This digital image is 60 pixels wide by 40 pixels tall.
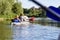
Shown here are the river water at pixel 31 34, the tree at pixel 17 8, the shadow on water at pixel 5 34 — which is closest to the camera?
the shadow on water at pixel 5 34

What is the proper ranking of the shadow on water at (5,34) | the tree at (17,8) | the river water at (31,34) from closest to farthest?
the shadow on water at (5,34), the river water at (31,34), the tree at (17,8)

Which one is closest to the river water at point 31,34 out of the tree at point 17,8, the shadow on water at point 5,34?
the shadow on water at point 5,34

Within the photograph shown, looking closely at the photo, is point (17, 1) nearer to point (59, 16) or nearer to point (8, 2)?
point (8, 2)

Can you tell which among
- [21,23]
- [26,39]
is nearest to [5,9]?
[21,23]

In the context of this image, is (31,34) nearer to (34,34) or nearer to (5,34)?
(34,34)

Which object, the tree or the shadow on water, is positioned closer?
the shadow on water

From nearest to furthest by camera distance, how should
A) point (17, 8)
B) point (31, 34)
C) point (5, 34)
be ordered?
point (5, 34)
point (31, 34)
point (17, 8)

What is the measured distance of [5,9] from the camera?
1628 inches

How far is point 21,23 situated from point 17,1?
27251mm

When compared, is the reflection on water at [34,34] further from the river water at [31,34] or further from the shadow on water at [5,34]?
the shadow on water at [5,34]

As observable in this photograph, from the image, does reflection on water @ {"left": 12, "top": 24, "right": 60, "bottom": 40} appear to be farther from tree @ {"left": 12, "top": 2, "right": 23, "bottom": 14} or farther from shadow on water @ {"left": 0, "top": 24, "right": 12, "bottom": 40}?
tree @ {"left": 12, "top": 2, "right": 23, "bottom": 14}

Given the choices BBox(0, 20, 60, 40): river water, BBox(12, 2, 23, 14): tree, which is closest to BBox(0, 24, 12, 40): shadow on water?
BBox(0, 20, 60, 40): river water

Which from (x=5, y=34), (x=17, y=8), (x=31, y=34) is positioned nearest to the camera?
(x=5, y=34)

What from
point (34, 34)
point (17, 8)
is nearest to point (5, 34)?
point (34, 34)
